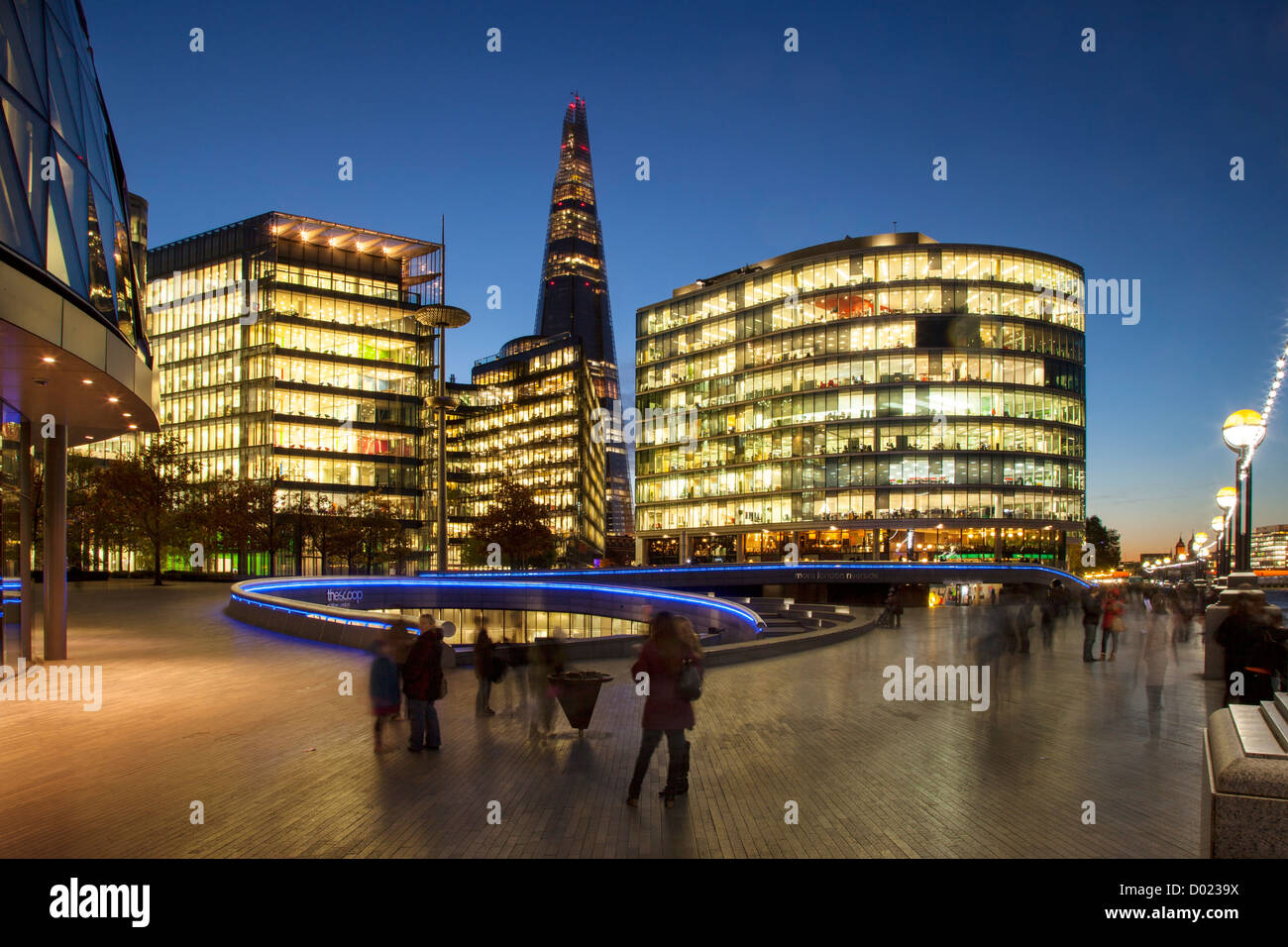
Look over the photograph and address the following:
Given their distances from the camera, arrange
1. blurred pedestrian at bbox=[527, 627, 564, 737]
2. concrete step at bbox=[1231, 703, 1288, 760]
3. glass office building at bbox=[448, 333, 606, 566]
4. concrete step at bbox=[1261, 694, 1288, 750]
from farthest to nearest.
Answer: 1. glass office building at bbox=[448, 333, 606, 566]
2. blurred pedestrian at bbox=[527, 627, 564, 737]
3. concrete step at bbox=[1261, 694, 1288, 750]
4. concrete step at bbox=[1231, 703, 1288, 760]

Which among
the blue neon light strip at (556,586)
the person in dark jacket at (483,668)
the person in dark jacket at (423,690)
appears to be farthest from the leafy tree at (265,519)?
the person in dark jacket at (423,690)

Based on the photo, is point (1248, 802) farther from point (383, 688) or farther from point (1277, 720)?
point (383, 688)

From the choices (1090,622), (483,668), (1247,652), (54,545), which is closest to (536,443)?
(54,545)

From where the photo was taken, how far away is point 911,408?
7819 cm

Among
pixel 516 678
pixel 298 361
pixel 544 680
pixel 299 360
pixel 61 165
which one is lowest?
pixel 516 678

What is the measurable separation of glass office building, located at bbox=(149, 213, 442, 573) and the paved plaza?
67.4m

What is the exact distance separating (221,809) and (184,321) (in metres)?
94.1

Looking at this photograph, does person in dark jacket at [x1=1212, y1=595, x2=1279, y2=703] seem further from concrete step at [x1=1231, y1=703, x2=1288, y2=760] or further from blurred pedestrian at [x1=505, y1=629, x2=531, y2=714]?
blurred pedestrian at [x1=505, y1=629, x2=531, y2=714]

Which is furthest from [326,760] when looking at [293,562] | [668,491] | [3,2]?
[668,491]

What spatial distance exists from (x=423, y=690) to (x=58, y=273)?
350 inches

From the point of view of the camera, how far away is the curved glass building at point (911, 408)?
255 ft

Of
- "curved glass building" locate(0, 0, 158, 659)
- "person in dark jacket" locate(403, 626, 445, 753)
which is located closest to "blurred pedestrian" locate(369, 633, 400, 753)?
"person in dark jacket" locate(403, 626, 445, 753)

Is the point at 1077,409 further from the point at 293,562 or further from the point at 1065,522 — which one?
the point at 293,562

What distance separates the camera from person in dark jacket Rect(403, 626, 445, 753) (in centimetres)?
1006
